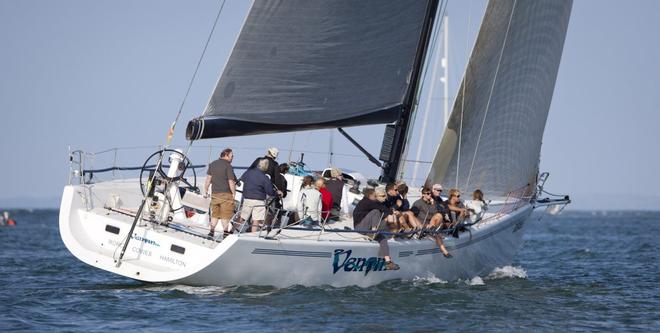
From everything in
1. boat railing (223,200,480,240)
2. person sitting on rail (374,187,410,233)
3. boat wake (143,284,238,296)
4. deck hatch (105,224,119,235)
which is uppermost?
person sitting on rail (374,187,410,233)

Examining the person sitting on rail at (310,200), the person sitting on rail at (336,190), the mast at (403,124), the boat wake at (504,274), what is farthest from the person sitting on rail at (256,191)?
the boat wake at (504,274)

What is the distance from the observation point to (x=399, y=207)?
1518 centimetres

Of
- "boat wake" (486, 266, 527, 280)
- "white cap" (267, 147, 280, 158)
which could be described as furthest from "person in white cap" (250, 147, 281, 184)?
"boat wake" (486, 266, 527, 280)

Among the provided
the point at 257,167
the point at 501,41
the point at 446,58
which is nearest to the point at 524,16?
the point at 501,41

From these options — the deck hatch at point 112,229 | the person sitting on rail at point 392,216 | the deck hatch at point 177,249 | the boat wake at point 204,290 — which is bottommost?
the boat wake at point 204,290

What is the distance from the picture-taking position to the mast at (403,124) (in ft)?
52.9

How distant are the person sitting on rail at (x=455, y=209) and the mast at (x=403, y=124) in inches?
49.6

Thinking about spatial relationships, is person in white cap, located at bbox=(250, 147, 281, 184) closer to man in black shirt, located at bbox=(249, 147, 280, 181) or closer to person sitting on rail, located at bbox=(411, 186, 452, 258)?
man in black shirt, located at bbox=(249, 147, 280, 181)

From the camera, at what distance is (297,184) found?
16.4 m

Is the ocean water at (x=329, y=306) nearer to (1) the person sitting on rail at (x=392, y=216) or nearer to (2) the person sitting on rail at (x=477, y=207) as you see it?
(1) the person sitting on rail at (x=392, y=216)

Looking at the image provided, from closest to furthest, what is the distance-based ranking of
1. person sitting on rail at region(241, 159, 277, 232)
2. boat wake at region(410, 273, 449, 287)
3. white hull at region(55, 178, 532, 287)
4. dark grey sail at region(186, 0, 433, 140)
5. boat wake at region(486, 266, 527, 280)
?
white hull at region(55, 178, 532, 287) → person sitting on rail at region(241, 159, 277, 232) → dark grey sail at region(186, 0, 433, 140) → boat wake at region(410, 273, 449, 287) → boat wake at region(486, 266, 527, 280)

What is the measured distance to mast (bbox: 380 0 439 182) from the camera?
52.9 ft

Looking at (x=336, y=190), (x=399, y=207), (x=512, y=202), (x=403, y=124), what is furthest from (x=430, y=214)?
(x=512, y=202)

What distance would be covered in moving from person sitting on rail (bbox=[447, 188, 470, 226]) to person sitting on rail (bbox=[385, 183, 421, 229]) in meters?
0.89
